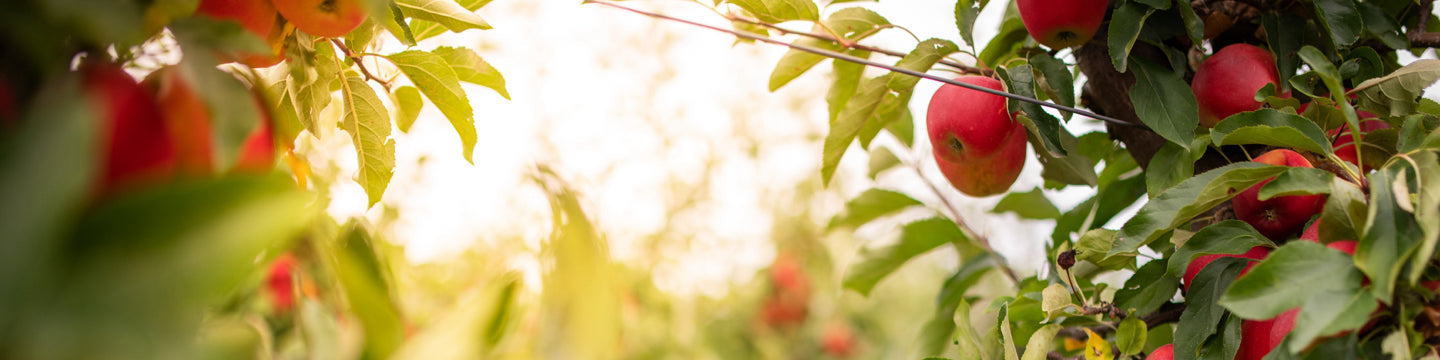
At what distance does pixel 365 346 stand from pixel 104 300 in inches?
2.6

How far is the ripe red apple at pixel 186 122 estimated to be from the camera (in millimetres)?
203


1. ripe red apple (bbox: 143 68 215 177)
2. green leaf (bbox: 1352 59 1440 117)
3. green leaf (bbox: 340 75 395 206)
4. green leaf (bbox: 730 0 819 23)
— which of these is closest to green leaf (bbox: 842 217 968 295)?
green leaf (bbox: 730 0 819 23)

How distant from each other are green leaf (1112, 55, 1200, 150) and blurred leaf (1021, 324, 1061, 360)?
0.14m

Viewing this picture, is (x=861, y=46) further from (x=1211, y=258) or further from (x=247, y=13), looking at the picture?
(x=247, y=13)

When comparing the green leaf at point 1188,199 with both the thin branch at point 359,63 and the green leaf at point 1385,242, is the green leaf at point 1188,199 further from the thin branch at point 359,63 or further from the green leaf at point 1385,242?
the thin branch at point 359,63

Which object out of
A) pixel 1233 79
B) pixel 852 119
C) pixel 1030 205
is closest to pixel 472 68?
pixel 852 119

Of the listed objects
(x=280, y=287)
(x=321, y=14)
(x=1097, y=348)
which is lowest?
(x=280, y=287)

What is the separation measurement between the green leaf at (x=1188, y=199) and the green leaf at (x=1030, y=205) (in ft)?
1.40

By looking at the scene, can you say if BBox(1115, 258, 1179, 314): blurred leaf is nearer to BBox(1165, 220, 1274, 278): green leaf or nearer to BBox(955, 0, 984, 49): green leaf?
BBox(1165, 220, 1274, 278): green leaf

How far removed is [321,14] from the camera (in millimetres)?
362

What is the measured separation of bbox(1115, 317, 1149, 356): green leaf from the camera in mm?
513

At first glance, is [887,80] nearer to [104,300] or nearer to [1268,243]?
[1268,243]

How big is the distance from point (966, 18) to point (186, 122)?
54 centimetres

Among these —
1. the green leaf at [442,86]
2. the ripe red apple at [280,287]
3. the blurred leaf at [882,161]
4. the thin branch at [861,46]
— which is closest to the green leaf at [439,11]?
the green leaf at [442,86]
